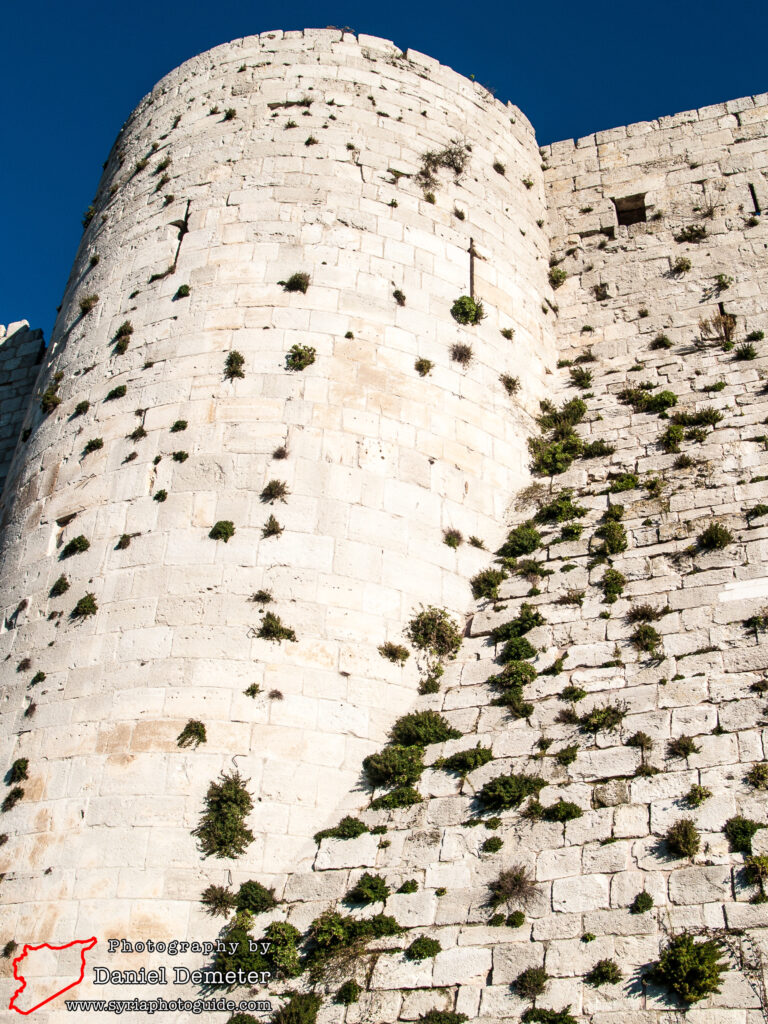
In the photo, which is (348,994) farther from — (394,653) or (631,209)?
(631,209)

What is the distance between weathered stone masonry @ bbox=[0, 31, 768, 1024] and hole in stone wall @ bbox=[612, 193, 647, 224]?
0.07 meters

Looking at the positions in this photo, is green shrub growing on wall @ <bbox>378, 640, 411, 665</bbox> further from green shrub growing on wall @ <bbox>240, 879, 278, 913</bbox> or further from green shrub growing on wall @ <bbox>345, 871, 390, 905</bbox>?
green shrub growing on wall @ <bbox>240, 879, 278, 913</bbox>

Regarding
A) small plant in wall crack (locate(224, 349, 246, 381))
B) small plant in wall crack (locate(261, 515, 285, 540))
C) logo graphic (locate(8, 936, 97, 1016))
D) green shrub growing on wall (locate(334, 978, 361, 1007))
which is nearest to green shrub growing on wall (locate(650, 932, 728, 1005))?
green shrub growing on wall (locate(334, 978, 361, 1007))

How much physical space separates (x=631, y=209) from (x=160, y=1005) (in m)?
16.3

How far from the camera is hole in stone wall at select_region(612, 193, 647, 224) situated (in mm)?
19891

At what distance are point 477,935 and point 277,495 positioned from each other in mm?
5834

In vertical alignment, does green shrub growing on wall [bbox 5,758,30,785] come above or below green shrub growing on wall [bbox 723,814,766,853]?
above

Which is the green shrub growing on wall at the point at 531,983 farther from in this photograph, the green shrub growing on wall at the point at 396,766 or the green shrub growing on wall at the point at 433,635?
the green shrub growing on wall at the point at 433,635

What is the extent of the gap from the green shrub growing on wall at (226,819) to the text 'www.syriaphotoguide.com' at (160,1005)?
54.0 inches

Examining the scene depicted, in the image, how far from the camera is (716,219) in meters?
18.6

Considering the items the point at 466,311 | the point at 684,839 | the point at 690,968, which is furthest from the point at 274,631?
the point at 466,311

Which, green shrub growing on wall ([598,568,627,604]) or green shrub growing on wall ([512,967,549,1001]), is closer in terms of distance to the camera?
green shrub growing on wall ([512,967,549,1001])

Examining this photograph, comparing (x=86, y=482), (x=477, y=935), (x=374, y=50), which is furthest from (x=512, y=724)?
(x=374, y=50)

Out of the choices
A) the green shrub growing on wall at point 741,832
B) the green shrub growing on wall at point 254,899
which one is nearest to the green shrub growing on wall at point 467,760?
the green shrub growing on wall at point 254,899
